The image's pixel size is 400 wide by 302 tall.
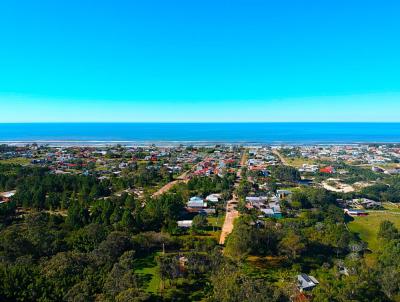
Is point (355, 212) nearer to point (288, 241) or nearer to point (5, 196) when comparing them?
point (288, 241)

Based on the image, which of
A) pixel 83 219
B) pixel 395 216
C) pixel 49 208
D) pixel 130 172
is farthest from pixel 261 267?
pixel 130 172

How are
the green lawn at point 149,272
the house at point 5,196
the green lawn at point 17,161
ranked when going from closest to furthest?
the green lawn at point 149,272, the house at point 5,196, the green lawn at point 17,161

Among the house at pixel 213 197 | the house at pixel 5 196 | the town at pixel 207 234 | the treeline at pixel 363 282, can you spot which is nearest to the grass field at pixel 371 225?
the town at pixel 207 234

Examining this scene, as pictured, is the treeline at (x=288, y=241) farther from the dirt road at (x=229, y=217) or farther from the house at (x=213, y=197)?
the house at (x=213, y=197)


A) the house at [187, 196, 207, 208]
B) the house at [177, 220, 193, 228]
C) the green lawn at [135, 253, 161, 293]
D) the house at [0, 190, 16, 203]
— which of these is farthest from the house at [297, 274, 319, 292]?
the house at [0, 190, 16, 203]

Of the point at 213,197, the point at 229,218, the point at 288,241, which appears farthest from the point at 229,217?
the point at 288,241
